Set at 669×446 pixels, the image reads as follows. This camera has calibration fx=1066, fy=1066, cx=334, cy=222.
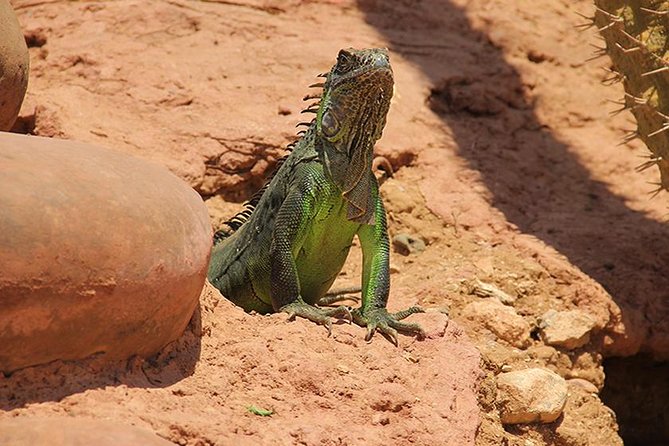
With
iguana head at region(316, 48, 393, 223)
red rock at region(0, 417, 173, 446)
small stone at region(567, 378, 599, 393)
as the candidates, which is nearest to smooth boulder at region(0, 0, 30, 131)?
iguana head at region(316, 48, 393, 223)

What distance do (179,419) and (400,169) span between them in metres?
4.24

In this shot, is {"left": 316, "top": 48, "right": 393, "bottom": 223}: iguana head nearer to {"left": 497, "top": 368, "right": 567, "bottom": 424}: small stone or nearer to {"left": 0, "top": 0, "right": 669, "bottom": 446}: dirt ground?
{"left": 0, "top": 0, "right": 669, "bottom": 446}: dirt ground

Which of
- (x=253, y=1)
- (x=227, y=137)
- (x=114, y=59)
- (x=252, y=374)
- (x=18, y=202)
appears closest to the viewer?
(x=18, y=202)

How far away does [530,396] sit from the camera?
17.8 ft

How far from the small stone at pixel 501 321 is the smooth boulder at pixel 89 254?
2414 millimetres

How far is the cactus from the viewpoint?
21.5ft

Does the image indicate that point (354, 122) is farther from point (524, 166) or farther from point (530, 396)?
point (524, 166)

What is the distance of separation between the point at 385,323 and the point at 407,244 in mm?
1964

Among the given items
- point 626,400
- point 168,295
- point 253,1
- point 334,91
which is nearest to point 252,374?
point 168,295

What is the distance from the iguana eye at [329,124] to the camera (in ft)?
18.4

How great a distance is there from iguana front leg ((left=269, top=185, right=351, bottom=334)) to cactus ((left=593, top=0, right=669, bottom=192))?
2341mm

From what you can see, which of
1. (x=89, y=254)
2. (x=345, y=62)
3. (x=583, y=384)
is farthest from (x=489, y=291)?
(x=89, y=254)

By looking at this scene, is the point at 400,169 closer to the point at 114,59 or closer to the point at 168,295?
the point at 114,59

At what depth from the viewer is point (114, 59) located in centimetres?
794
